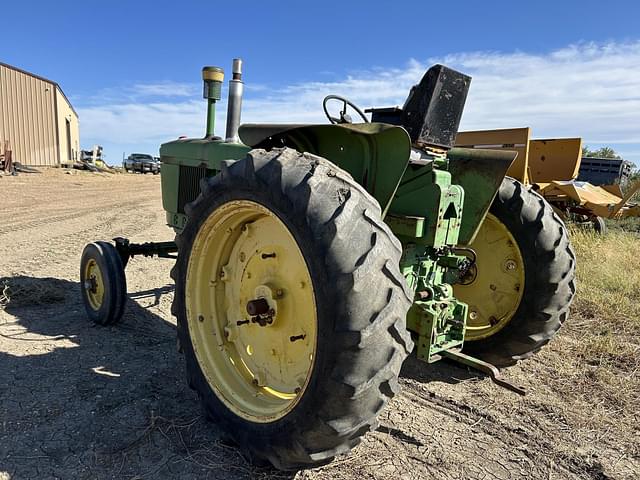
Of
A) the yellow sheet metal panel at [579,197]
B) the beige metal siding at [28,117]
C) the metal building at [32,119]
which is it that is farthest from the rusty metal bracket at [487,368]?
the beige metal siding at [28,117]

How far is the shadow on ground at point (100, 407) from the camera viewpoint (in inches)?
90.6

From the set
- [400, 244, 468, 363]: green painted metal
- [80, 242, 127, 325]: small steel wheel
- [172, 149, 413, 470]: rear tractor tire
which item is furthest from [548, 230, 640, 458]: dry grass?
[80, 242, 127, 325]: small steel wheel

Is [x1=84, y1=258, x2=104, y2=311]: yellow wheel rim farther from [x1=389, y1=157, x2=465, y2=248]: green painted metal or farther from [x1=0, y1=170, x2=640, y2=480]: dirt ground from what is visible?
[x1=389, y1=157, x2=465, y2=248]: green painted metal

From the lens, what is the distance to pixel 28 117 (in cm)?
3148

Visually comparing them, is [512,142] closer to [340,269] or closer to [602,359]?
[602,359]

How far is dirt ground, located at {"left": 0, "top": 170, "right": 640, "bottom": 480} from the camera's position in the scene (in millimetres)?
2354

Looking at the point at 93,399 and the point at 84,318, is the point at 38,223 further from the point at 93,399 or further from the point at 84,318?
the point at 93,399

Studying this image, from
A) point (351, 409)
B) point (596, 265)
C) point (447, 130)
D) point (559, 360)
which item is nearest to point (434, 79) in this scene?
point (447, 130)

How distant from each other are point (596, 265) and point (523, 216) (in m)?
4.45

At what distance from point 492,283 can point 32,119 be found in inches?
1391

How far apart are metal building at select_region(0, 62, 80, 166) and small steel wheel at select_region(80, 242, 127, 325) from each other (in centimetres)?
2717

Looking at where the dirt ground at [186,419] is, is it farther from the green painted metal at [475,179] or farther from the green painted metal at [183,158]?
the green painted metal at [475,179]

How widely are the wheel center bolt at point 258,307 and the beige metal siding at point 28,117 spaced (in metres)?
32.4

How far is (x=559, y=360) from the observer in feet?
12.7
